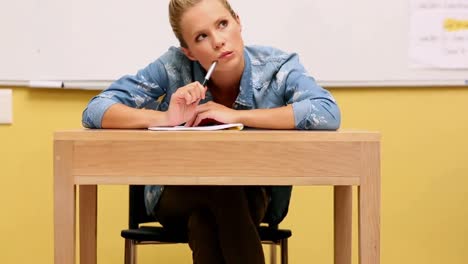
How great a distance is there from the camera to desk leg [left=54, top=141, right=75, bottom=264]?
4.07ft

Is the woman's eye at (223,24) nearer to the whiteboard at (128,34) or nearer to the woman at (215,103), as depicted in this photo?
the woman at (215,103)

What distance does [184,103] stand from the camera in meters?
1.42

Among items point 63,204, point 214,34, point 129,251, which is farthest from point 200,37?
point 129,251

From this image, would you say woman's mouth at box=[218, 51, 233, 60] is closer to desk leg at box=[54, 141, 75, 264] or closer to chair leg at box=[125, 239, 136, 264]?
desk leg at box=[54, 141, 75, 264]

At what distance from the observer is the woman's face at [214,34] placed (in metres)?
1.54

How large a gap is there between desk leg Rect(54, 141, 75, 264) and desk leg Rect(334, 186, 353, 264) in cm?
63

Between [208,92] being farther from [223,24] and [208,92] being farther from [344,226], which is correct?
[344,226]

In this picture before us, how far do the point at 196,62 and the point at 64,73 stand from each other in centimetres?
73

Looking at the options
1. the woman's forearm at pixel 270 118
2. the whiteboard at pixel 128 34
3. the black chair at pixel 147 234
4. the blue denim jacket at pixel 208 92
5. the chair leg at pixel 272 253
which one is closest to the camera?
the woman's forearm at pixel 270 118

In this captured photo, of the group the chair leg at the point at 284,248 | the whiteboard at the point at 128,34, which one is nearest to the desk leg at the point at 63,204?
the chair leg at the point at 284,248

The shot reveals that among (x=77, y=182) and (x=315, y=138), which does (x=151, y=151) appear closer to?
(x=77, y=182)

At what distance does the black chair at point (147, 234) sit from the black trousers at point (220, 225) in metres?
0.20

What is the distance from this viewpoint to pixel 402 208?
2346mm

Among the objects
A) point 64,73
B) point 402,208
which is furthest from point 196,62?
point 402,208
